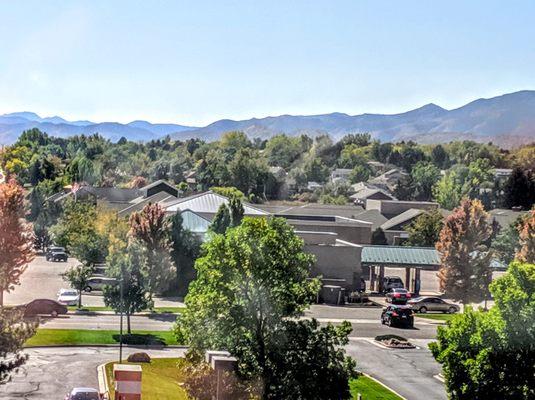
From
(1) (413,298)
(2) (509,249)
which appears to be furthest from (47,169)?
(1) (413,298)

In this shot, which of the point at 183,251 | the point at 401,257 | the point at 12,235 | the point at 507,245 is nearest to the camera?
the point at 12,235

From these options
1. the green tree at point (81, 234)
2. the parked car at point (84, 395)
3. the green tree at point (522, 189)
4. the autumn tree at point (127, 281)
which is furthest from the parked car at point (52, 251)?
the green tree at point (522, 189)

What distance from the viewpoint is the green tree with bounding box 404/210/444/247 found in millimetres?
89688

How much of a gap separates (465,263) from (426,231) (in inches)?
1178

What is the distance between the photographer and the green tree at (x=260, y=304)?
84.3 feet

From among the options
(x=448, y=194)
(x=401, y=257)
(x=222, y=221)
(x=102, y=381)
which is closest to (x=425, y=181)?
(x=448, y=194)

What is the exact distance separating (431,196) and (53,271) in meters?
98.3

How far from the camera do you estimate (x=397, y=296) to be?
62.8 metres

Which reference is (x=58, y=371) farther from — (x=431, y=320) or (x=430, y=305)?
(x=430, y=305)

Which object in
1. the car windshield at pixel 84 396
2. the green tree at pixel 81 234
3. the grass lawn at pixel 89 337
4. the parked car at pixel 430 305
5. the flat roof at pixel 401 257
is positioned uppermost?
the green tree at pixel 81 234

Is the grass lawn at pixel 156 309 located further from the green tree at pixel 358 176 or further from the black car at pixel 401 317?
the green tree at pixel 358 176

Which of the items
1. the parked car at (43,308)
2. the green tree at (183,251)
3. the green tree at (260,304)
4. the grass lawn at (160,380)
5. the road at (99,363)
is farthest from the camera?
the green tree at (183,251)

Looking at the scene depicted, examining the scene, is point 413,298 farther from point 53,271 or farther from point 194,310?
point 194,310

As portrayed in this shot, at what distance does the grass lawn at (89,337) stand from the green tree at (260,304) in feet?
52.5
